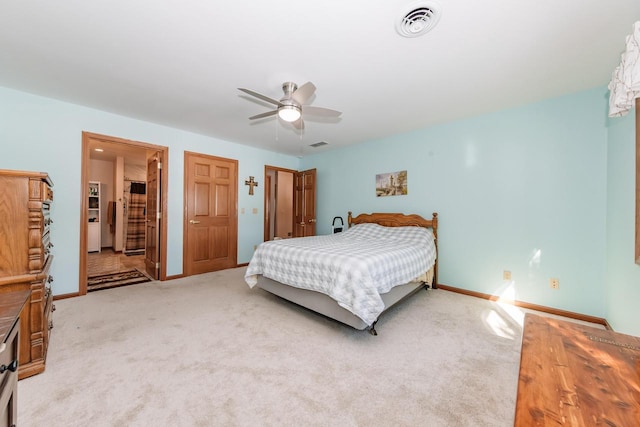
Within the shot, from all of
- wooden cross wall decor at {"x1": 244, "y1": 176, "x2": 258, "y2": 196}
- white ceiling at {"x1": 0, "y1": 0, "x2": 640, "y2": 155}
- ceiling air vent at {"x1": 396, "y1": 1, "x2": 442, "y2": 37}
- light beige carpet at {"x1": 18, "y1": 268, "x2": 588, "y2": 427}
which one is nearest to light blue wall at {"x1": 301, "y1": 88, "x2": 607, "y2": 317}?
white ceiling at {"x1": 0, "y1": 0, "x2": 640, "y2": 155}

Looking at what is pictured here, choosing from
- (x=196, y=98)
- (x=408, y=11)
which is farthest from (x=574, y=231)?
(x=196, y=98)

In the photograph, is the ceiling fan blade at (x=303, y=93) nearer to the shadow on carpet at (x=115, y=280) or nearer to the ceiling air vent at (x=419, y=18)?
the ceiling air vent at (x=419, y=18)

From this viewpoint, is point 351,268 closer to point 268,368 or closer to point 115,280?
point 268,368

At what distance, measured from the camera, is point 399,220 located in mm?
4094

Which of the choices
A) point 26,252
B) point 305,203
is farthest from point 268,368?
point 305,203

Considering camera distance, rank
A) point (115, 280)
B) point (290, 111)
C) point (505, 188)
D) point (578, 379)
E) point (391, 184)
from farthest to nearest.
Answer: point (391, 184) < point (115, 280) < point (505, 188) < point (290, 111) < point (578, 379)

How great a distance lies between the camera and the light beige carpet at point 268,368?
1415mm

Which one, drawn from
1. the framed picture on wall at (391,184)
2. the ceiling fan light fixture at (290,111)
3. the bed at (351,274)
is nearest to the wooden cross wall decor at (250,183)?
the bed at (351,274)

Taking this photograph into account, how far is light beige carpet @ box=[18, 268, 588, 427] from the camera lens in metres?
1.42

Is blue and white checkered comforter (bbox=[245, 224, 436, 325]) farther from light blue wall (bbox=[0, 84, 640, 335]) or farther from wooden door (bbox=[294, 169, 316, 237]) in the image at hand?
wooden door (bbox=[294, 169, 316, 237])

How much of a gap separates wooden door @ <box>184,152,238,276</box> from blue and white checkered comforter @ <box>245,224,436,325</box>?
65.7 inches

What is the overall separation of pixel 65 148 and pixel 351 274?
381 centimetres

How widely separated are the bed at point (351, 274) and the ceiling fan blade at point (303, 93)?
5.03 ft

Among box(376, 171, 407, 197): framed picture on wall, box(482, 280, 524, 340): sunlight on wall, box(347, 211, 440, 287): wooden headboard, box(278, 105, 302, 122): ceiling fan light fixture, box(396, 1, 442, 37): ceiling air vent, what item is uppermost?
box(396, 1, 442, 37): ceiling air vent
